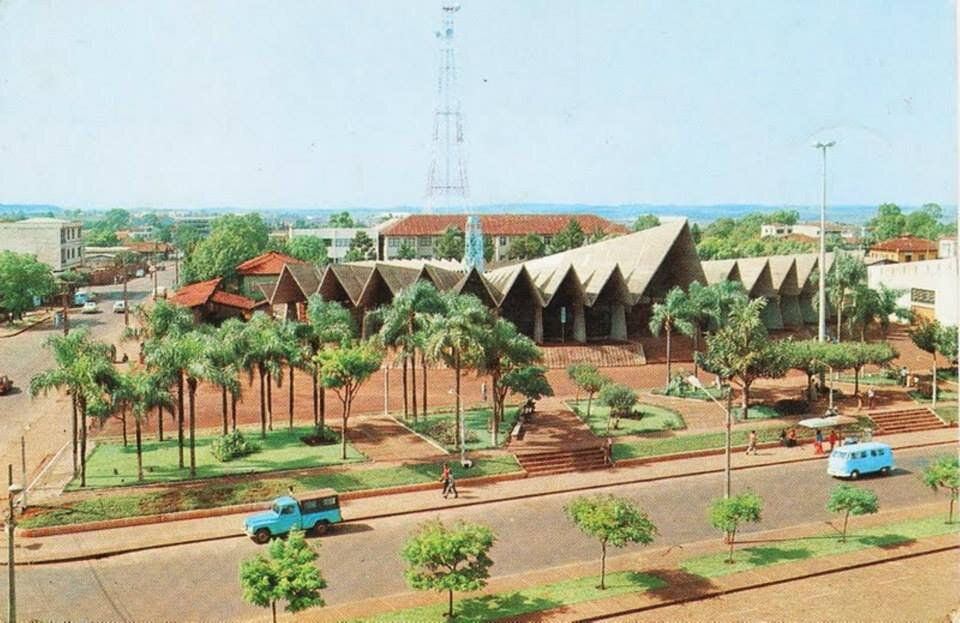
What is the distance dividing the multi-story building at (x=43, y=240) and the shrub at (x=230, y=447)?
77.0 metres

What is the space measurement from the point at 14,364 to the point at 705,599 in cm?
5090

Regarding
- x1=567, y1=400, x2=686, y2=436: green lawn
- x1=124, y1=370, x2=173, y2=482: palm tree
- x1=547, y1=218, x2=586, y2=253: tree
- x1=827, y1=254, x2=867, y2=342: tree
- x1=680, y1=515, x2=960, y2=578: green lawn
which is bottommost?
x1=680, y1=515, x2=960, y2=578: green lawn

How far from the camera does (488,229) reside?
158750 millimetres

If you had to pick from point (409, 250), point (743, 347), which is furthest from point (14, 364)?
point (409, 250)

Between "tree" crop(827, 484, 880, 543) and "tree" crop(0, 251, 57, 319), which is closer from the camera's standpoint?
"tree" crop(827, 484, 880, 543)

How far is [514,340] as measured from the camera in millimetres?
38656

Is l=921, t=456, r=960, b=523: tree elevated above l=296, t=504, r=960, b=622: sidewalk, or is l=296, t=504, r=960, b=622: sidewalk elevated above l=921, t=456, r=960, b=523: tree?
l=921, t=456, r=960, b=523: tree

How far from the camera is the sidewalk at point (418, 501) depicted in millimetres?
27859

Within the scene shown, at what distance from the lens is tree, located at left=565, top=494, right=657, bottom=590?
23953mm

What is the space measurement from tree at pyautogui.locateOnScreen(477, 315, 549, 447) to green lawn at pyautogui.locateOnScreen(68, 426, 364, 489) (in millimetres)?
6255

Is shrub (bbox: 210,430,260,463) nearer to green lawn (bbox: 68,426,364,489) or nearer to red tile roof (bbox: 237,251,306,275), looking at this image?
green lawn (bbox: 68,426,364,489)

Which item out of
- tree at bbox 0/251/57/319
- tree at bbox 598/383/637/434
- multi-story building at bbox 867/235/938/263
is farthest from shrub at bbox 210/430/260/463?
multi-story building at bbox 867/235/938/263

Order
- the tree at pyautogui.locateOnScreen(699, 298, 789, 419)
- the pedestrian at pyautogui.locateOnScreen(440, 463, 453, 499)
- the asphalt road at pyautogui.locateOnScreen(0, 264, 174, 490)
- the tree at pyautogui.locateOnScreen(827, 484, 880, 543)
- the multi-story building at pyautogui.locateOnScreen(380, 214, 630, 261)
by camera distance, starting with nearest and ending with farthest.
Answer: the tree at pyautogui.locateOnScreen(827, 484, 880, 543) < the pedestrian at pyautogui.locateOnScreen(440, 463, 453, 499) < the tree at pyautogui.locateOnScreen(699, 298, 789, 419) < the asphalt road at pyautogui.locateOnScreen(0, 264, 174, 490) < the multi-story building at pyautogui.locateOnScreen(380, 214, 630, 261)

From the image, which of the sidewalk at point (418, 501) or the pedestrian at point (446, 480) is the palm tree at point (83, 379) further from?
the pedestrian at point (446, 480)
